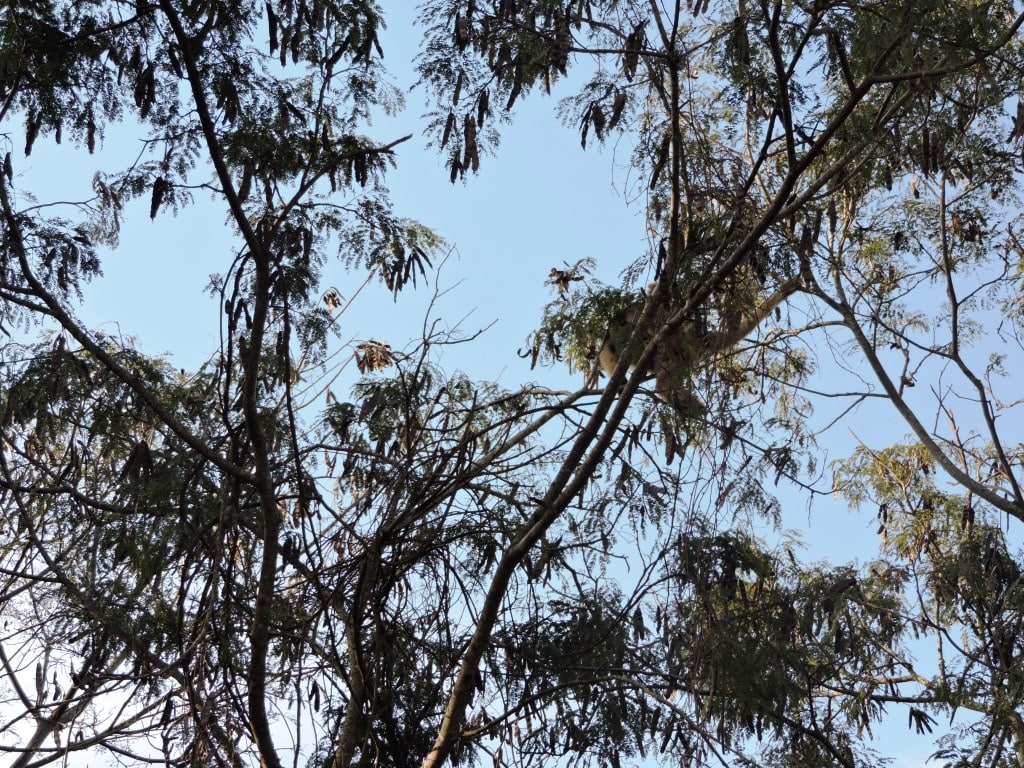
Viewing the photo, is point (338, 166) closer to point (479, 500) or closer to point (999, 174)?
point (479, 500)

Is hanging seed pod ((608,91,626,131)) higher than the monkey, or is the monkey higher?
hanging seed pod ((608,91,626,131))

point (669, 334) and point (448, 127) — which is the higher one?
point (448, 127)

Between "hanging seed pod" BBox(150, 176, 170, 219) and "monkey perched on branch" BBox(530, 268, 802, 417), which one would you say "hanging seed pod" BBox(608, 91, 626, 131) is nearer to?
"monkey perched on branch" BBox(530, 268, 802, 417)

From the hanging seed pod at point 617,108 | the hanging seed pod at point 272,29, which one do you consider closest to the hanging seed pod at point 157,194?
the hanging seed pod at point 272,29

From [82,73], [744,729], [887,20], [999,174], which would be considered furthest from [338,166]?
[999,174]

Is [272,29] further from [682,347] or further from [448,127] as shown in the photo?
[682,347]

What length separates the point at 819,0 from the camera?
4758 millimetres

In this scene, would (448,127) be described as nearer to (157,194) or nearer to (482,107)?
(482,107)

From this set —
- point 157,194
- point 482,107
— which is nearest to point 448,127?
point 482,107

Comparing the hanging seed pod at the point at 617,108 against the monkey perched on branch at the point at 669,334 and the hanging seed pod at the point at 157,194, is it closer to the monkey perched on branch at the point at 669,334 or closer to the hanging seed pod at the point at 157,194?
the monkey perched on branch at the point at 669,334

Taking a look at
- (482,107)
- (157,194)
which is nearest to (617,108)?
(482,107)

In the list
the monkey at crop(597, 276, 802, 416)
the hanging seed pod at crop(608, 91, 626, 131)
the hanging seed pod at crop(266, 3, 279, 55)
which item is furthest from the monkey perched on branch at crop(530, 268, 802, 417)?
the hanging seed pod at crop(266, 3, 279, 55)

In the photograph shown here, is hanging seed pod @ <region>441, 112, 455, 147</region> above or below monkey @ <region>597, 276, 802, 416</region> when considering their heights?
above

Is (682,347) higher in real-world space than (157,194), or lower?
lower
